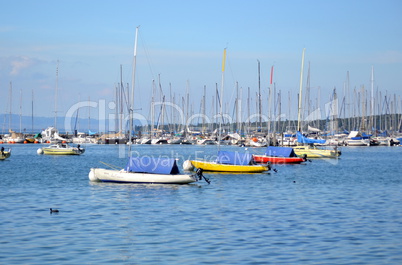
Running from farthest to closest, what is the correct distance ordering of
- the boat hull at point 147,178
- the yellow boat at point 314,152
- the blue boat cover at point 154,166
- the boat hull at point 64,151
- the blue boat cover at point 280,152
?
the boat hull at point 64,151, the yellow boat at point 314,152, the blue boat cover at point 280,152, the blue boat cover at point 154,166, the boat hull at point 147,178

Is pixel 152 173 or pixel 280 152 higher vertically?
pixel 280 152

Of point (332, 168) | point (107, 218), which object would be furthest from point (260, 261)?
point (332, 168)

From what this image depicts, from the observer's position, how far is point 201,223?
101 feet

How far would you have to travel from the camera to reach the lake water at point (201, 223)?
23359mm

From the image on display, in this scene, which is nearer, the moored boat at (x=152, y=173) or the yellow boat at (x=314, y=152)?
the moored boat at (x=152, y=173)

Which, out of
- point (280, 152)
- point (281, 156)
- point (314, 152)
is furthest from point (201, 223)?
point (314, 152)

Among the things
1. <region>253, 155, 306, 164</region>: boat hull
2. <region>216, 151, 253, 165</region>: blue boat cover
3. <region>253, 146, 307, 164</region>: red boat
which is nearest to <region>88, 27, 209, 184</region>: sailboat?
<region>216, 151, 253, 165</region>: blue boat cover

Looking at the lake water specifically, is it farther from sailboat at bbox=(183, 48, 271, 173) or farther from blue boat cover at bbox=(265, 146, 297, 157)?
blue boat cover at bbox=(265, 146, 297, 157)

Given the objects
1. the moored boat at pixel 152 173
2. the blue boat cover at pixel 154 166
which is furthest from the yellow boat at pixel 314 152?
the blue boat cover at pixel 154 166

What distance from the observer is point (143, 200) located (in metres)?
39.3

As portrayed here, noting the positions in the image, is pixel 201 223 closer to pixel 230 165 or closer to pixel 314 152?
pixel 230 165

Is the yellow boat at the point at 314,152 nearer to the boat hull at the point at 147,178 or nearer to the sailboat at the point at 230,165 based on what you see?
the sailboat at the point at 230,165

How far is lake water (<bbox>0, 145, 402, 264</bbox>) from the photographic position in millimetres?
23359

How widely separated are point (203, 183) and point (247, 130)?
123 m
